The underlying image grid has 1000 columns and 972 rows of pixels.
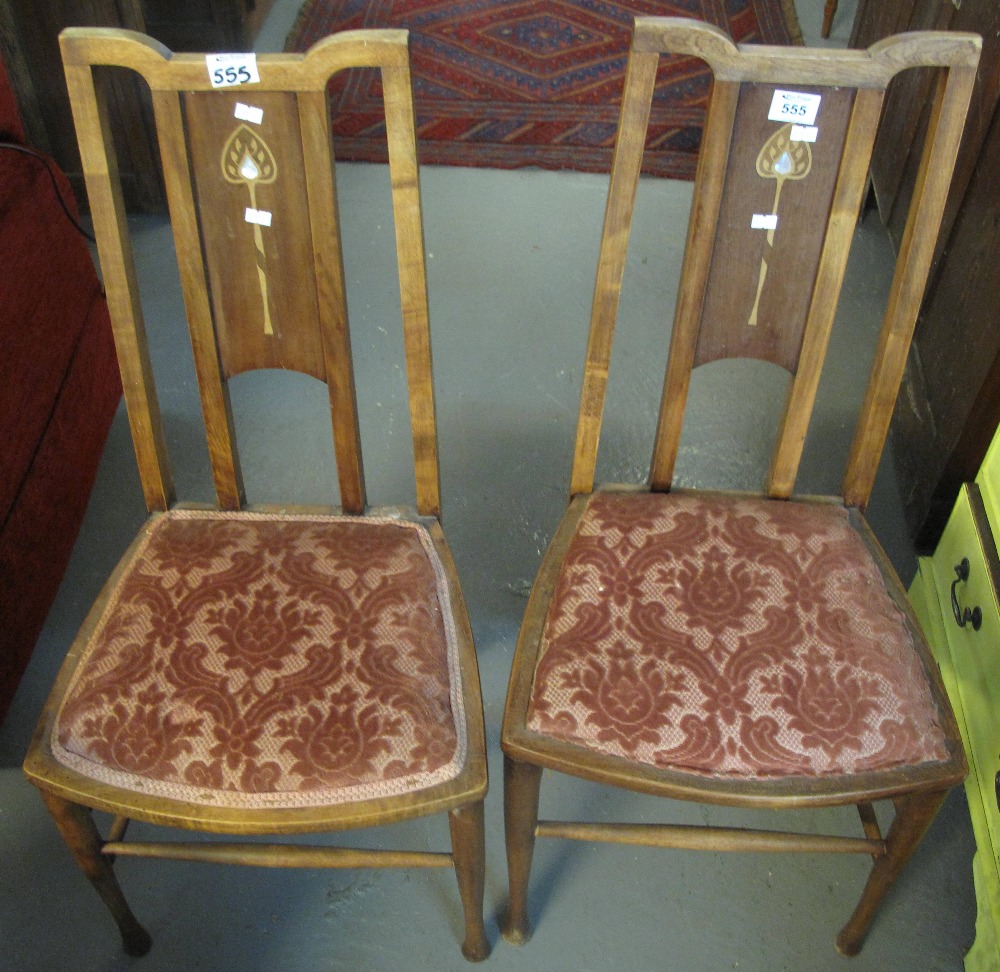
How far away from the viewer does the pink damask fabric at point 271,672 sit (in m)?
1.01

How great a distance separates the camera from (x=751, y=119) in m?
1.08

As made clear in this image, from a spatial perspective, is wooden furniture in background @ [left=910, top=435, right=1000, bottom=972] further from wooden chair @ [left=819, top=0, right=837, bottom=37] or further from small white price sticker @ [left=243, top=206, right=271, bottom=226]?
wooden chair @ [left=819, top=0, right=837, bottom=37]

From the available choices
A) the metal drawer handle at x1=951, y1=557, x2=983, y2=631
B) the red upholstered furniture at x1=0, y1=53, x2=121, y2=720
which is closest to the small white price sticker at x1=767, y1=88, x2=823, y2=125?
the metal drawer handle at x1=951, y1=557, x2=983, y2=631

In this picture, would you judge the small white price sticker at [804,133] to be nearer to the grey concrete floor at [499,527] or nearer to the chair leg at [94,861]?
the grey concrete floor at [499,527]

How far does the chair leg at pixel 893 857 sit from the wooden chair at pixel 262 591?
1.60 feet

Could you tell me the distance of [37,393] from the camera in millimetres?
1667

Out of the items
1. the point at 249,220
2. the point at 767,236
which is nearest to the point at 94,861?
the point at 249,220

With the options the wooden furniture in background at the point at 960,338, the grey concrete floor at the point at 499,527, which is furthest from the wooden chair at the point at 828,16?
the wooden furniture in background at the point at 960,338

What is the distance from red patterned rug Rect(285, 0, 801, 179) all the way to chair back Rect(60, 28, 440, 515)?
1.97 metres

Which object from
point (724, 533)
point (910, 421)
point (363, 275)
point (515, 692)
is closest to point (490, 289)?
point (363, 275)

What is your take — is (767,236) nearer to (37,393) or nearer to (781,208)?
(781,208)

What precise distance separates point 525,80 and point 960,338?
7.07ft

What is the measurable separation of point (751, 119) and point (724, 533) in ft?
1.61

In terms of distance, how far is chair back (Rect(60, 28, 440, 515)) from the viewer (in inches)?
40.7
